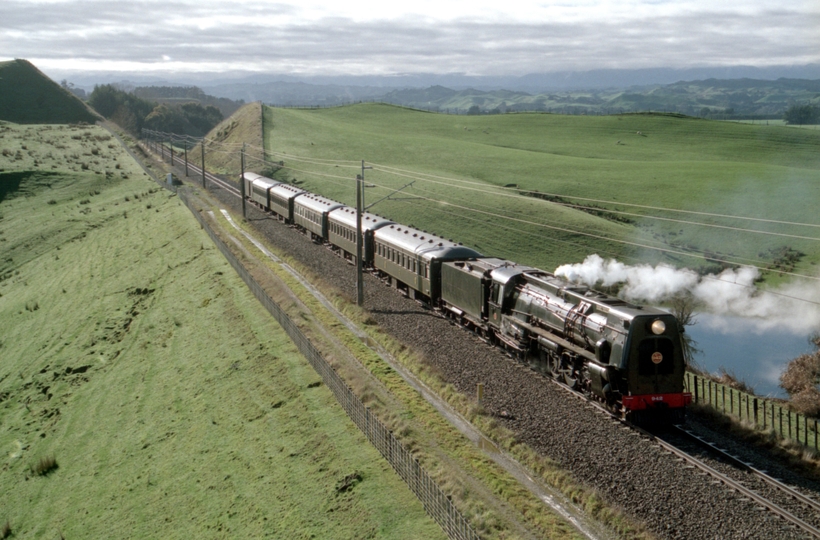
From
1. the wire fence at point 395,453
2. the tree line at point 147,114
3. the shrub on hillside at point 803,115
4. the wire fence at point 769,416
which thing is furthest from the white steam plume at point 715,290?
the tree line at point 147,114

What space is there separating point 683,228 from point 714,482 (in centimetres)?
4519

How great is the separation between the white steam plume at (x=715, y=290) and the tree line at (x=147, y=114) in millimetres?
150789

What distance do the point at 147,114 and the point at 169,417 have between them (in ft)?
549

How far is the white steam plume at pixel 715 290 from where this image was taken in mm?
31391

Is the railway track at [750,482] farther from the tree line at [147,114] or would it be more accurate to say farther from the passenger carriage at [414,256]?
the tree line at [147,114]

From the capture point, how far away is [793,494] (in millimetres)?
15664

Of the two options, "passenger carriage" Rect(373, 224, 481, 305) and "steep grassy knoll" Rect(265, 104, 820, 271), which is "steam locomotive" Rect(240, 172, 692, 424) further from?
"steep grassy knoll" Rect(265, 104, 820, 271)

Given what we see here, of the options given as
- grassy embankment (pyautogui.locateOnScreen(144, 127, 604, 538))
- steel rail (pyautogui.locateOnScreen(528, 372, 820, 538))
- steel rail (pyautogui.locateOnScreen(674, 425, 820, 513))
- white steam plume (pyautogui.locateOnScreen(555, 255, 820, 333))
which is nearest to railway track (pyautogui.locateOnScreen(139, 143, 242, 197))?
grassy embankment (pyautogui.locateOnScreen(144, 127, 604, 538))

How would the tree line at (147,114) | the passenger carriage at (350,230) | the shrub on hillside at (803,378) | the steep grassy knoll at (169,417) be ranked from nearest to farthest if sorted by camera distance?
the steep grassy knoll at (169,417) < the shrub on hillside at (803,378) < the passenger carriage at (350,230) < the tree line at (147,114)

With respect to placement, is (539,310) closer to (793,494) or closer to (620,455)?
(620,455)

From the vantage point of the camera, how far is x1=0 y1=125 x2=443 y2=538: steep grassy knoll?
17.8 m

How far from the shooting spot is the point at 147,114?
572 ft

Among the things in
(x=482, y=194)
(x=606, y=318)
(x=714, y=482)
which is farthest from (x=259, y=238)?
(x=714, y=482)

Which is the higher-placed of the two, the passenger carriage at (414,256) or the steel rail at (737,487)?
the passenger carriage at (414,256)
